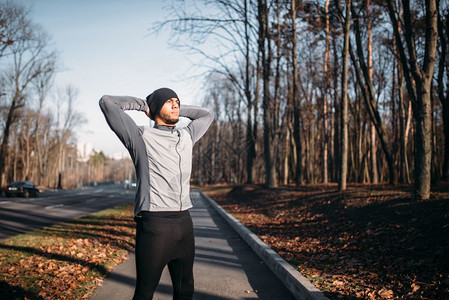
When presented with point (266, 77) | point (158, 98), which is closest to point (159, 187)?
point (158, 98)

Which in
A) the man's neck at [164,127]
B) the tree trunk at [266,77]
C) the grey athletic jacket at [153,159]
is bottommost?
the grey athletic jacket at [153,159]

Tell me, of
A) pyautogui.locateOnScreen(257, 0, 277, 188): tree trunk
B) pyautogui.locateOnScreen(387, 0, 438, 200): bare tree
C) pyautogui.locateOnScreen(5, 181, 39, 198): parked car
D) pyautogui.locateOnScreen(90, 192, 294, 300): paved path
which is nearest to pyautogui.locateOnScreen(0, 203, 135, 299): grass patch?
pyautogui.locateOnScreen(90, 192, 294, 300): paved path

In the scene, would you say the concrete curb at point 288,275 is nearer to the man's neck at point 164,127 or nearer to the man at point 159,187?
the man at point 159,187

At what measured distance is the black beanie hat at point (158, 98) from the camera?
9.38 ft

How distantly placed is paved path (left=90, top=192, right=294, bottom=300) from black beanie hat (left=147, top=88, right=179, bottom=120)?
39.8 inches

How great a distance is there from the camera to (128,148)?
2822mm

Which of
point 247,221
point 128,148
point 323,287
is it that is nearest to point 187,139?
point 128,148

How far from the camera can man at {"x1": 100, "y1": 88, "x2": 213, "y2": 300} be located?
106 inches

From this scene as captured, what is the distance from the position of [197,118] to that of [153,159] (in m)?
0.71

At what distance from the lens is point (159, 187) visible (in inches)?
109

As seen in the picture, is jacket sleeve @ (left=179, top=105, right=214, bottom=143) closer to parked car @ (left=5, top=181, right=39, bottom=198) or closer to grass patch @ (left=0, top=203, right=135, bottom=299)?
grass patch @ (left=0, top=203, right=135, bottom=299)

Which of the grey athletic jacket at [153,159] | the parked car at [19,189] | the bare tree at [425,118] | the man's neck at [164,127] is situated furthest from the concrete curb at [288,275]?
the parked car at [19,189]

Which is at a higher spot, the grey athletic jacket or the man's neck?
the man's neck

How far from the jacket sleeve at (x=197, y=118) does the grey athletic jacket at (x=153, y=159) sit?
1.02ft
